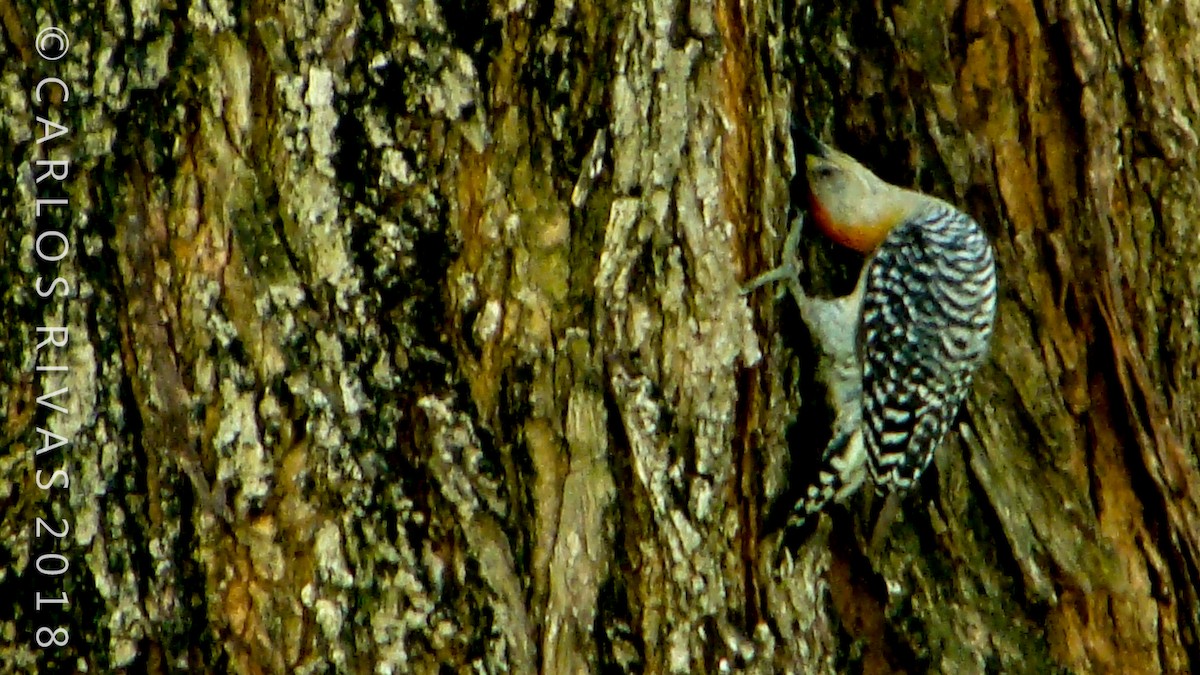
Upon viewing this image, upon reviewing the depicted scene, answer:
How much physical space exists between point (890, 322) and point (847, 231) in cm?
32

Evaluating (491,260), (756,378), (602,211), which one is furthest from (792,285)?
(491,260)

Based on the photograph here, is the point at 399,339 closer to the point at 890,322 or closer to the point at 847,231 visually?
the point at 847,231

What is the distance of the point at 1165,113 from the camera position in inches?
124

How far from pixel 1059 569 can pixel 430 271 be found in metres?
1.78

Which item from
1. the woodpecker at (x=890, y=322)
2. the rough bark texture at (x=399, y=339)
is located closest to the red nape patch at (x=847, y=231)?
the woodpecker at (x=890, y=322)

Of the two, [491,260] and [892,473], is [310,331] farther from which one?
[892,473]

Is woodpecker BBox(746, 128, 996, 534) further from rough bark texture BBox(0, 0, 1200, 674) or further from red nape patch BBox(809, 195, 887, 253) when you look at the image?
rough bark texture BBox(0, 0, 1200, 674)

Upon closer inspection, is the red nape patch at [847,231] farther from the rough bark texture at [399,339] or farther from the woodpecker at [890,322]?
the rough bark texture at [399,339]

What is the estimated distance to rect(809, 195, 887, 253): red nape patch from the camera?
3.22 meters

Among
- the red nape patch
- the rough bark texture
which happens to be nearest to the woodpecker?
the red nape patch

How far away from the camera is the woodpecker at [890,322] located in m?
3.17

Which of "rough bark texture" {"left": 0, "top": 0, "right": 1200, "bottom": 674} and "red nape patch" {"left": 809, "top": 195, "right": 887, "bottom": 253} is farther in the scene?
"red nape patch" {"left": 809, "top": 195, "right": 887, "bottom": 253}

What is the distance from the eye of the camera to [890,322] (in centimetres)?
354

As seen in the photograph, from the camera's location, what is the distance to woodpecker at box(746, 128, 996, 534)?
3.17 metres
